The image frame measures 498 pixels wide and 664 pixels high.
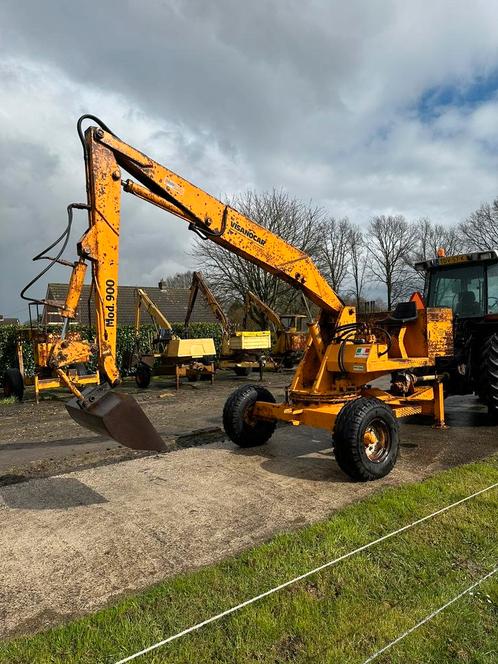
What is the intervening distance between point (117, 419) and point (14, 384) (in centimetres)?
944

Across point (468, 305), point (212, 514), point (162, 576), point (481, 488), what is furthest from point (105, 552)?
point (468, 305)

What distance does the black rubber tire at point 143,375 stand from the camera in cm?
1475

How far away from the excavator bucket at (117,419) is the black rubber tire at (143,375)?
1011 centimetres

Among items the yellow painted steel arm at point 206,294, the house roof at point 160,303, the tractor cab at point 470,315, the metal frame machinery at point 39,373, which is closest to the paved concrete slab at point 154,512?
the tractor cab at point 470,315

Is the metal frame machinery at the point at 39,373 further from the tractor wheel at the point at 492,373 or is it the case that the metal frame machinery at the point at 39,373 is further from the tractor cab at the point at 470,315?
the tractor wheel at the point at 492,373

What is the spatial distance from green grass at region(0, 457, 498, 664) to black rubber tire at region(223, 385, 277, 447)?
104 inches

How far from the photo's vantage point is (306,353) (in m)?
Answer: 6.71

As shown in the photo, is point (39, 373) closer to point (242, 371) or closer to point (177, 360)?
point (177, 360)

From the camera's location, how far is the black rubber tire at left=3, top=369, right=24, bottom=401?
12570 millimetres

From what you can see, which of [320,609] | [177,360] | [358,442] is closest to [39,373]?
[177,360]

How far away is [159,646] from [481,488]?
3520 millimetres

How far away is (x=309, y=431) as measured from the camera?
7793 millimetres

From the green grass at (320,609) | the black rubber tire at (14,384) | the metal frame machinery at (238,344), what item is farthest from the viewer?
the metal frame machinery at (238,344)

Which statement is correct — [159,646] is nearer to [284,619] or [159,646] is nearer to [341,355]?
[284,619]
